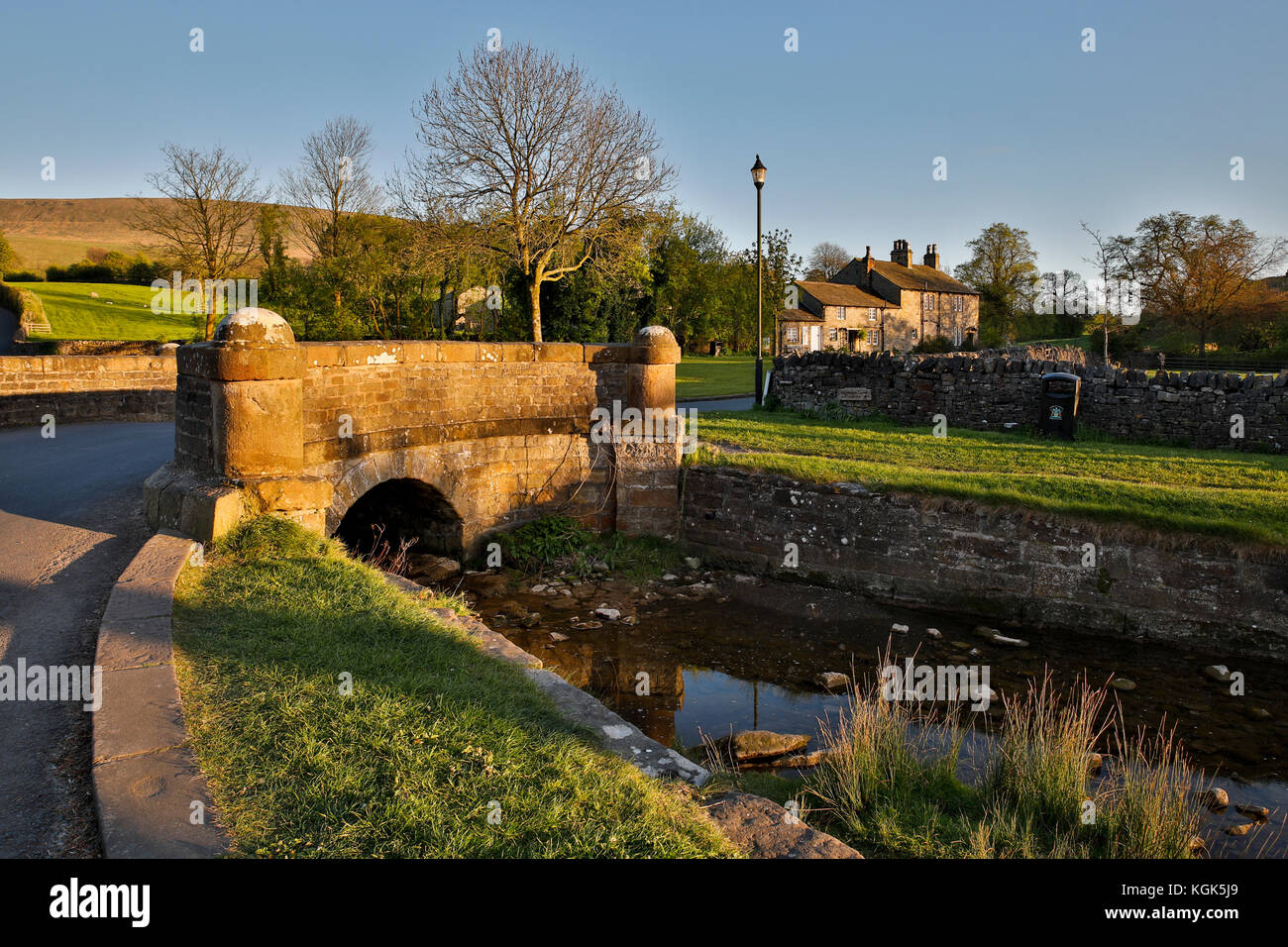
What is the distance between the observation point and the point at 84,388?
16266 millimetres

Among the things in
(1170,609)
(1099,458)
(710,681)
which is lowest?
(710,681)

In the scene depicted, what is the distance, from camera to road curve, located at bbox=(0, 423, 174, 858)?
3.38 metres

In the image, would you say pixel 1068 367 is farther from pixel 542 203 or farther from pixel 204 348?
pixel 542 203

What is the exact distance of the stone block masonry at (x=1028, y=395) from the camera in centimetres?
1401

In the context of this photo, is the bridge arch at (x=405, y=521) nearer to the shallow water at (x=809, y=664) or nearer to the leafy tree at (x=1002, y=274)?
the shallow water at (x=809, y=664)

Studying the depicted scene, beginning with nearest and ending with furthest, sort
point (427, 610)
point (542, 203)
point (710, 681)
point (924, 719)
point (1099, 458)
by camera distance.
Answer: point (427, 610) < point (924, 719) < point (710, 681) < point (1099, 458) < point (542, 203)

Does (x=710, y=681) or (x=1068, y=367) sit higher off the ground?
(x=1068, y=367)

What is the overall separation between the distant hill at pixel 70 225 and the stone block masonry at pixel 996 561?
7227 cm

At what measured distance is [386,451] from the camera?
32.9ft

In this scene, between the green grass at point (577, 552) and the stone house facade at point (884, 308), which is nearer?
the green grass at point (577, 552)

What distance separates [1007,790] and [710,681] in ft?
11.5

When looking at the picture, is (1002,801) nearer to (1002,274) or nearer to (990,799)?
(990,799)

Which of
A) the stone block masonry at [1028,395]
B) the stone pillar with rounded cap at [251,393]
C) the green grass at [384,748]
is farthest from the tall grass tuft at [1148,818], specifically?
the stone block masonry at [1028,395]
